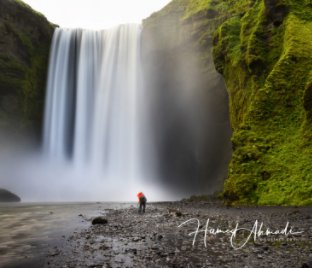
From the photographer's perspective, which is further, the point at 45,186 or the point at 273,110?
the point at 45,186

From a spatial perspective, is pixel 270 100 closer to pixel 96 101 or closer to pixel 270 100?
pixel 270 100

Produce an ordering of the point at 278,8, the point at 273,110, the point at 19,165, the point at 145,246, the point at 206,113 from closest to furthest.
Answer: the point at 145,246 → the point at 273,110 → the point at 278,8 → the point at 206,113 → the point at 19,165

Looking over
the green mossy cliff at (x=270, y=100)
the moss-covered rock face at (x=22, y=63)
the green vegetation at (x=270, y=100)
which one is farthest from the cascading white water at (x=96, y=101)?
the green mossy cliff at (x=270, y=100)

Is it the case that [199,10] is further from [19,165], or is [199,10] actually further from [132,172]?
[19,165]

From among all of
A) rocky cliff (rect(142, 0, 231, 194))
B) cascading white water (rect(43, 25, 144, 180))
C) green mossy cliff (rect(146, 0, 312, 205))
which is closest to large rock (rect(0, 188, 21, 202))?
cascading white water (rect(43, 25, 144, 180))

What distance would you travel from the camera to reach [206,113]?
55688 mm

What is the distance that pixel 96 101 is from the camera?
211ft

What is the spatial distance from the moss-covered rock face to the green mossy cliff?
39.3 meters

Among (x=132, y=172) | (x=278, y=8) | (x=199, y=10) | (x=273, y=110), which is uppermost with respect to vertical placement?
(x=199, y=10)

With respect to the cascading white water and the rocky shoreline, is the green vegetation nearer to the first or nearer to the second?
the rocky shoreline

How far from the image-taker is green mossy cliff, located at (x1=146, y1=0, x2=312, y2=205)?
72.4ft

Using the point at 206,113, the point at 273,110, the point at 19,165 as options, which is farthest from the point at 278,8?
the point at 19,165

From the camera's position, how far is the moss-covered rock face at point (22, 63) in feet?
203

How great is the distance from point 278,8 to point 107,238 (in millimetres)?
30325
